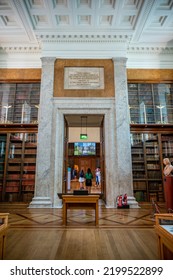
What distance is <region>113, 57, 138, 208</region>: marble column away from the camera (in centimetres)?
521

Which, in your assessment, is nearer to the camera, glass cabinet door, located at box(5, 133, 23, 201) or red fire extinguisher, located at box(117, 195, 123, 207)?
red fire extinguisher, located at box(117, 195, 123, 207)

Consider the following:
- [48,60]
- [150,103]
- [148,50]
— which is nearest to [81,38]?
[48,60]

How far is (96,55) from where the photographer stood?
6.12 m

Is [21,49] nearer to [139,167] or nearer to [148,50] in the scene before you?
[148,50]

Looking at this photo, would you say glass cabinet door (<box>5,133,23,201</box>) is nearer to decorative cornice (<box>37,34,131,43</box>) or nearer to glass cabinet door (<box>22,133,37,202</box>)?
glass cabinet door (<box>22,133,37,202</box>)

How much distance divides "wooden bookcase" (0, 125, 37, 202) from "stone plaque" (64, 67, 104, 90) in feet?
6.75

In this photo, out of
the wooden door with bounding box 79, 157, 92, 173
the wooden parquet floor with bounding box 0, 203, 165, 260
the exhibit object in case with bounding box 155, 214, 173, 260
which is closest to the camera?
the exhibit object in case with bounding box 155, 214, 173, 260

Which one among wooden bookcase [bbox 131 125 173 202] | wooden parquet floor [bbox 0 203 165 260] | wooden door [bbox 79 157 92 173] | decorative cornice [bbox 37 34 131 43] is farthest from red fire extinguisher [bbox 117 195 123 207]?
wooden door [bbox 79 157 92 173]

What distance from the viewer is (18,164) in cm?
627

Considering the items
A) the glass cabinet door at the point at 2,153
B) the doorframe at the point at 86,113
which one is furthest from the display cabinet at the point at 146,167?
the glass cabinet door at the point at 2,153

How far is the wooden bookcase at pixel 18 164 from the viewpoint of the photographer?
6008 millimetres

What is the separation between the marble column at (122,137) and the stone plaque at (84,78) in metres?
0.54

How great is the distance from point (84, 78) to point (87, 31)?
156 cm

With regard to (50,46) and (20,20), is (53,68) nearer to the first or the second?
(50,46)
